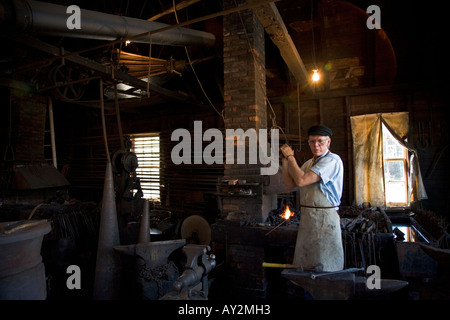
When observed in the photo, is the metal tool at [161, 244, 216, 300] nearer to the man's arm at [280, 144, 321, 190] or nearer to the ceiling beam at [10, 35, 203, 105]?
the man's arm at [280, 144, 321, 190]

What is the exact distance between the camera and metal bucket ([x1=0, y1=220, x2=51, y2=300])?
259 cm

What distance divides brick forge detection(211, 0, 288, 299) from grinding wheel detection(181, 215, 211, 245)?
1591 mm

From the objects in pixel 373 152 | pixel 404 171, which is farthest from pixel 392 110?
pixel 404 171

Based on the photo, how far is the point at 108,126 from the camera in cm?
1034

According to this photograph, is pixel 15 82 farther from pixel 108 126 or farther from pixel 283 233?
pixel 283 233

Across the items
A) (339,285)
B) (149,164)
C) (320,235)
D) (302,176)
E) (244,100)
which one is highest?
(244,100)

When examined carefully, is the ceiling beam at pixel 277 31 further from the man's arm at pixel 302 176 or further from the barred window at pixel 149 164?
the barred window at pixel 149 164

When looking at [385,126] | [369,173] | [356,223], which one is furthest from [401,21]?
[356,223]

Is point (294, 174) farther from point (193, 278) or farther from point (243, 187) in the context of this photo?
point (243, 187)

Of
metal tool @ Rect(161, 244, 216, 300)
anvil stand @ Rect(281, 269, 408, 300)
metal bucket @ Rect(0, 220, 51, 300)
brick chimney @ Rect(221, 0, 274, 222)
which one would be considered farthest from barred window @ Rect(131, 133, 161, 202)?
anvil stand @ Rect(281, 269, 408, 300)

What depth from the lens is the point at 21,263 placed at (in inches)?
107

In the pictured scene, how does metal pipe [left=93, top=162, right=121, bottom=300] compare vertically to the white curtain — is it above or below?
below

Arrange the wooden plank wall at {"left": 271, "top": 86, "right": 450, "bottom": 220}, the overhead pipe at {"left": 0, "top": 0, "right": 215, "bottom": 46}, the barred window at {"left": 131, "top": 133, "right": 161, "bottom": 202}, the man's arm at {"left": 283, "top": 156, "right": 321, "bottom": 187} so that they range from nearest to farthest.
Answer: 1. the man's arm at {"left": 283, "top": 156, "right": 321, "bottom": 187}
2. the overhead pipe at {"left": 0, "top": 0, "right": 215, "bottom": 46}
3. the wooden plank wall at {"left": 271, "top": 86, "right": 450, "bottom": 220}
4. the barred window at {"left": 131, "top": 133, "right": 161, "bottom": 202}

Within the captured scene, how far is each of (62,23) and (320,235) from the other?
463 cm
